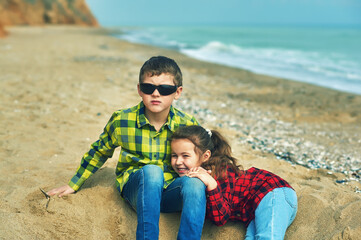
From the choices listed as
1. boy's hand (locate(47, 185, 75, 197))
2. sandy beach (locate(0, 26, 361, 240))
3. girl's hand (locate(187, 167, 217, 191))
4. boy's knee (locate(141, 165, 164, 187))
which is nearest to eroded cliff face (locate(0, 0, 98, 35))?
sandy beach (locate(0, 26, 361, 240))

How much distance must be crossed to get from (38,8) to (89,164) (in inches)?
1697

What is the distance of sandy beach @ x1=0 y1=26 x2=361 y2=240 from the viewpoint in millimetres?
2850

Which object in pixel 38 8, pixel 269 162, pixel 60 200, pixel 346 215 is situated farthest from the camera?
pixel 38 8

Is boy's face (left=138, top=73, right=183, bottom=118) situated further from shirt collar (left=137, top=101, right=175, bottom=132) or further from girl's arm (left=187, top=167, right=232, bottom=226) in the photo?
girl's arm (left=187, top=167, right=232, bottom=226)

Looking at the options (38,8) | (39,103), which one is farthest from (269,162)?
(38,8)

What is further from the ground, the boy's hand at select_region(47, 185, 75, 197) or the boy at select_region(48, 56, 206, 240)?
the boy at select_region(48, 56, 206, 240)

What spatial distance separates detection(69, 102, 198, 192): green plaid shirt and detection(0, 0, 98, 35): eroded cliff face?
111ft

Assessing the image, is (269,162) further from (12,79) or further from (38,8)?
(38,8)

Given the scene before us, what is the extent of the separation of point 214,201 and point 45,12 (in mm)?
44693

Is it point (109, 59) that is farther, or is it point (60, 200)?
point (109, 59)

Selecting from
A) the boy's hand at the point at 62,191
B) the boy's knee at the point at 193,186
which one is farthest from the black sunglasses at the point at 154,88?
the boy's hand at the point at 62,191

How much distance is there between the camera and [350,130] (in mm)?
6414

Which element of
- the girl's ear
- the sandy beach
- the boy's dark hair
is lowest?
the sandy beach

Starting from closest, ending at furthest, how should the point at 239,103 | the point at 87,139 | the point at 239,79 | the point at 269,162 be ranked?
the point at 269,162 → the point at 87,139 → the point at 239,103 → the point at 239,79
